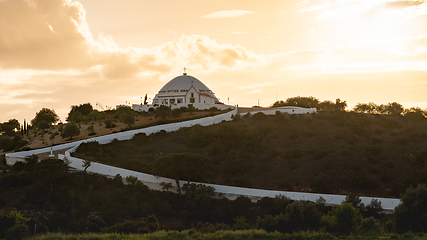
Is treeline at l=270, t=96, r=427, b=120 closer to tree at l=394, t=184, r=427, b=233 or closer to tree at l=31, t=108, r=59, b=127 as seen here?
tree at l=394, t=184, r=427, b=233

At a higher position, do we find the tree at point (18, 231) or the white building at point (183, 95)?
the white building at point (183, 95)

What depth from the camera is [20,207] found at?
30.0 m

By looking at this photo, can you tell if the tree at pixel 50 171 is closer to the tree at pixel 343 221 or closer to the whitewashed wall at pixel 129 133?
the whitewashed wall at pixel 129 133

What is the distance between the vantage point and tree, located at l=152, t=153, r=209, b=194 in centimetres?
3588

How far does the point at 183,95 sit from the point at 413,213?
2619 inches

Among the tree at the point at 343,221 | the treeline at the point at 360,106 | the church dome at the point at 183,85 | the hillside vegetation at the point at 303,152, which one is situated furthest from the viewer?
the church dome at the point at 183,85

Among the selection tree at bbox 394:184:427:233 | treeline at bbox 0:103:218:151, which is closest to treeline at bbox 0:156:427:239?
tree at bbox 394:184:427:233

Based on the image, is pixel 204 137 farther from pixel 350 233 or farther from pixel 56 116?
pixel 56 116

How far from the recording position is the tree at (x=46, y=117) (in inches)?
3366

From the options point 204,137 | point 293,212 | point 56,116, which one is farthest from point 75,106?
point 293,212

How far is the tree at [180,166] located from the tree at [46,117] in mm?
58120

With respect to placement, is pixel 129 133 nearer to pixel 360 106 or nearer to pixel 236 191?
pixel 236 191

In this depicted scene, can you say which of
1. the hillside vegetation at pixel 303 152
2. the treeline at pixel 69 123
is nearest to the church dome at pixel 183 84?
the treeline at pixel 69 123

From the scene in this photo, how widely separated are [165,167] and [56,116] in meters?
65.9
